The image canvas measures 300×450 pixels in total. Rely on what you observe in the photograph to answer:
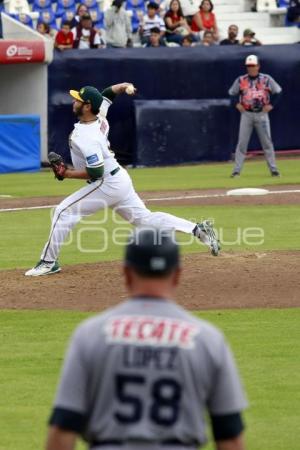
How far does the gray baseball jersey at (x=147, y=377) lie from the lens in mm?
3900

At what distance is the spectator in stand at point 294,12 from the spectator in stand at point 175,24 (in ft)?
13.0

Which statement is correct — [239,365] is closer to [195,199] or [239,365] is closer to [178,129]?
[195,199]

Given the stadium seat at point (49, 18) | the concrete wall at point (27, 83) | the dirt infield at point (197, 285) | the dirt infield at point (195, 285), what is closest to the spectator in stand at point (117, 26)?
the stadium seat at point (49, 18)

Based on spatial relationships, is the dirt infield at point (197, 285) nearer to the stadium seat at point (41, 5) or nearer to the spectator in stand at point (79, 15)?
the spectator in stand at point (79, 15)

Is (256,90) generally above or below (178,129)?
above

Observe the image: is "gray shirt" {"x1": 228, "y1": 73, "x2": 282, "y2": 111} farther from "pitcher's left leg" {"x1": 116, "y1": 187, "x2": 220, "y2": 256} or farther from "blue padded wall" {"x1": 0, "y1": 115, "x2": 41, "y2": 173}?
"pitcher's left leg" {"x1": 116, "y1": 187, "x2": 220, "y2": 256}

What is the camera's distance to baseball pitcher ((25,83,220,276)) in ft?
38.3

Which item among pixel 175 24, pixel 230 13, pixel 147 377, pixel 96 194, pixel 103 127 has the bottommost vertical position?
pixel 230 13

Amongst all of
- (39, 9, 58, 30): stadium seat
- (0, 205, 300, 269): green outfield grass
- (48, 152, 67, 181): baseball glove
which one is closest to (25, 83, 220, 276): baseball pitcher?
(48, 152, 67, 181): baseball glove

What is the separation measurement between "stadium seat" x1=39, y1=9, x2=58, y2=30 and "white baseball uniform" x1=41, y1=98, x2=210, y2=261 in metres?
17.4

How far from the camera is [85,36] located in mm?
27312

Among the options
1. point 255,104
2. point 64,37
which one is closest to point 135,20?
point 64,37

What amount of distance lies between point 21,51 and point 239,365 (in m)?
16.9

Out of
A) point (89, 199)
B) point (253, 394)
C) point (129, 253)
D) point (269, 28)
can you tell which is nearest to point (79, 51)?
point (269, 28)
